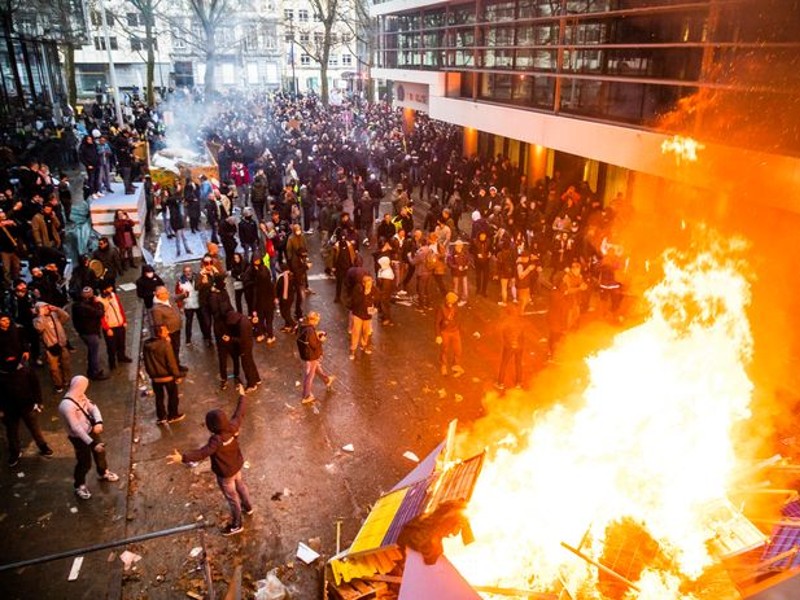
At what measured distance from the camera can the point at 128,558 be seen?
6555mm

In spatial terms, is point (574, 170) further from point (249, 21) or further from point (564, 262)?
point (249, 21)

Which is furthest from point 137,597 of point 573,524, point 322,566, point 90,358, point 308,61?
point 308,61

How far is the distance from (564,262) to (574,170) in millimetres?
6297

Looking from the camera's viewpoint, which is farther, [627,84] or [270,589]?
[627,84]

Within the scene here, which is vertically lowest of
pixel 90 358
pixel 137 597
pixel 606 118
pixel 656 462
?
pixel 137 597

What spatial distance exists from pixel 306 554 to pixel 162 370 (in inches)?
140

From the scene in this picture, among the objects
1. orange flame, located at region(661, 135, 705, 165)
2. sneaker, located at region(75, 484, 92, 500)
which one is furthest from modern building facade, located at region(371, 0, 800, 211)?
sneaker, located at region(75, 484, 92, 500)

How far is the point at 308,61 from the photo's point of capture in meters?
79.9

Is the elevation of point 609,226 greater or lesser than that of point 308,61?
lesser

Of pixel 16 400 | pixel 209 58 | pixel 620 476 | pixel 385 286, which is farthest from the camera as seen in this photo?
pixel 209 58

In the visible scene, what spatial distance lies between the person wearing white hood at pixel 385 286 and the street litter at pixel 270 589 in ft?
21.3

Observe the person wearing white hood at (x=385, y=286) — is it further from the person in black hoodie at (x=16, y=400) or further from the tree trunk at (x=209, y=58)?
the tree trunk at (x=209, y=58)

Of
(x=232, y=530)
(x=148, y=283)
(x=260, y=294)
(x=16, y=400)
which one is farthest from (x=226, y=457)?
(x=148, y=283)

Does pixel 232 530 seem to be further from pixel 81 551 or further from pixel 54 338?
pixel 54 338
